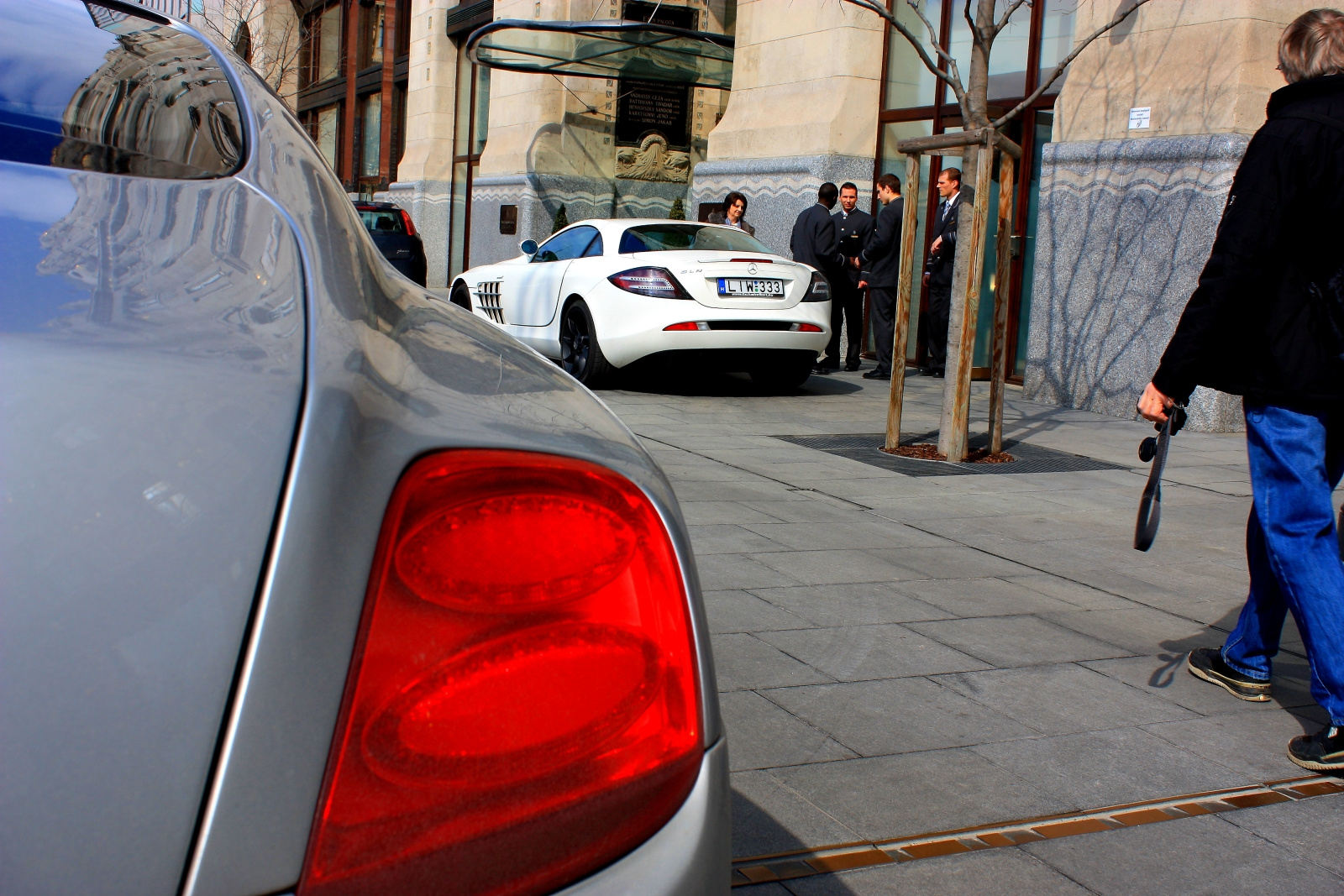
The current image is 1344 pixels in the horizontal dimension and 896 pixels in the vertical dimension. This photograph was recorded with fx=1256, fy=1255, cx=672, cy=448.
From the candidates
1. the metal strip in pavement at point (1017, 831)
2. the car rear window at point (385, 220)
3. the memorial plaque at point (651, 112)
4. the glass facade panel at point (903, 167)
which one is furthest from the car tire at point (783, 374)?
the memorial plaque at point (651, 112)

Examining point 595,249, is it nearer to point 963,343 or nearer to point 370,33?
point 963,343

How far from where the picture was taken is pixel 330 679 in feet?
2.90

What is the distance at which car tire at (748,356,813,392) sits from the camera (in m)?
10.0

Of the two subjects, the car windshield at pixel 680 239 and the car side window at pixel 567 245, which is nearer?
the car windshield at pixel 680 239

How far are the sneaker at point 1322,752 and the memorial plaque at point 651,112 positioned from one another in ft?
61.3

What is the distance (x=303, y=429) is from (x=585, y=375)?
8689mm

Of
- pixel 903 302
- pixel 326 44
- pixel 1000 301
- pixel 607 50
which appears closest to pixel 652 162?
pixel 607 50

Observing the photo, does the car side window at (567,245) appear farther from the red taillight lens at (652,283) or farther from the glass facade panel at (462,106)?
the glass facade panel at (462,106)

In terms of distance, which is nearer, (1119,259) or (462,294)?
(1119,259)

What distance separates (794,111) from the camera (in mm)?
14055

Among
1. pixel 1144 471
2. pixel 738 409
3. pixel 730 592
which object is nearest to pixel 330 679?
pixel 730 592

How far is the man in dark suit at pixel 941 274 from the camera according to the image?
1090 centimetres

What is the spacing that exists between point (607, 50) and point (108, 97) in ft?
56.8

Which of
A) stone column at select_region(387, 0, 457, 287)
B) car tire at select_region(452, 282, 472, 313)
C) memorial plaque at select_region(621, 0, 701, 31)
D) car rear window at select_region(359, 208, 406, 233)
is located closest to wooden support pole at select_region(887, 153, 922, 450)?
car tire at select_region(452, 282, 472, 313)
